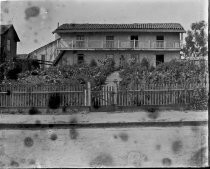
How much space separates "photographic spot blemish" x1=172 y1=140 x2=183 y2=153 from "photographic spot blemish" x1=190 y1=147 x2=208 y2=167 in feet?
1.40

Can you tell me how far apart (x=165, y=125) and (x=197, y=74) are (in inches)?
113

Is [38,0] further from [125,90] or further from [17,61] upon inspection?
[125,90]

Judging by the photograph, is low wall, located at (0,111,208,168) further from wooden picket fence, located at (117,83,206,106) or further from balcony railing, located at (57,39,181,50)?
balcony railing, located at (57,39,181,50)

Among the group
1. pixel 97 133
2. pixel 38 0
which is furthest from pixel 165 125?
pixel 38 0

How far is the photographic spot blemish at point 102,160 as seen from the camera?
4.78 metres

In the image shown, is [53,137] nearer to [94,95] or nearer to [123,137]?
[123,137]

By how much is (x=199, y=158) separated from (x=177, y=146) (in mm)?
855

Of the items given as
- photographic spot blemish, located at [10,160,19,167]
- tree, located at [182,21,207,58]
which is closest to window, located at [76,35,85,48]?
tree, located at [182,21,207,58]

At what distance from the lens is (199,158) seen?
4809mm

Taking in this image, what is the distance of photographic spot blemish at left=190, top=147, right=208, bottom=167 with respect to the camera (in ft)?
14.8

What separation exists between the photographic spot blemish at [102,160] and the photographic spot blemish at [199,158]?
1240 mm

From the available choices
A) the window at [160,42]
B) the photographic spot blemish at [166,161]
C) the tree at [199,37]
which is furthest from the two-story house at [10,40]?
the window at [160,42]

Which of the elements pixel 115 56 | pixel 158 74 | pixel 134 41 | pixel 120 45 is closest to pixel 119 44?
pixel 120 45

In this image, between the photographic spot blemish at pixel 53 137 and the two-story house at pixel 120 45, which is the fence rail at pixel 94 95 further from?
the photographic spot blemish at pixel 53 137
